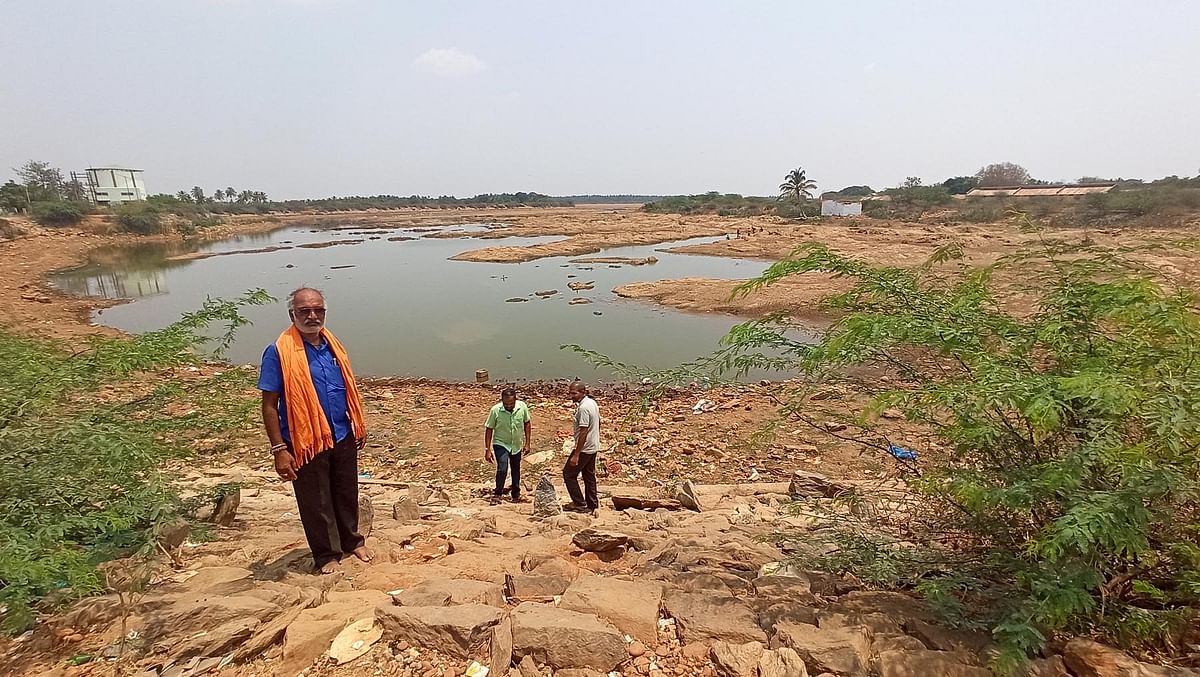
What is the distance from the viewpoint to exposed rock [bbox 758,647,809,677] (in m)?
2.39

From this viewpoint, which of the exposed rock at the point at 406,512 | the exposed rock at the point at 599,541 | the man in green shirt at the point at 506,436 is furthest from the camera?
the man in green shirt at the point at 506,436

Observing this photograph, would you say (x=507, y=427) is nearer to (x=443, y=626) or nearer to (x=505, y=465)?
(x=505, y=465)

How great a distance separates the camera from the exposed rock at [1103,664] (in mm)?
2086

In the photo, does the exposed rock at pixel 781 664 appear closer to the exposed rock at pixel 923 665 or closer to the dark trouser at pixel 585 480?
the exposed rock at pixel 923 665

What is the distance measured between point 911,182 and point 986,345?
87792 millimetres

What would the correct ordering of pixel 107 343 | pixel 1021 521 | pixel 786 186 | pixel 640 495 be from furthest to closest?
1. pixel 786 186
2. pixel 640 495
3. pixel 107 343
4. pixel 1021 521

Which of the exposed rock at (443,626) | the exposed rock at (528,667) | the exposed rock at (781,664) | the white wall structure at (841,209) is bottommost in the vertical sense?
the exposed rock at (528,667)

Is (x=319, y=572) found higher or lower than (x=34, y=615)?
lower

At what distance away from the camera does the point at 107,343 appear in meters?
4.06

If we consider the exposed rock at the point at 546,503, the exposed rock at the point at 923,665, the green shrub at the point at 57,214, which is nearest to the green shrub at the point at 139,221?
the green shrub at the point at 57,214

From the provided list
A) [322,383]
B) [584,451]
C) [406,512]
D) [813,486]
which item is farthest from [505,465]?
[813,486]

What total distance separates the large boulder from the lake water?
10.9 m

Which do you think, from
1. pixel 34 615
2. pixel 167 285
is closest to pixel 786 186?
pixel 167 285

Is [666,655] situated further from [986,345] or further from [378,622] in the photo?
[986,345]
